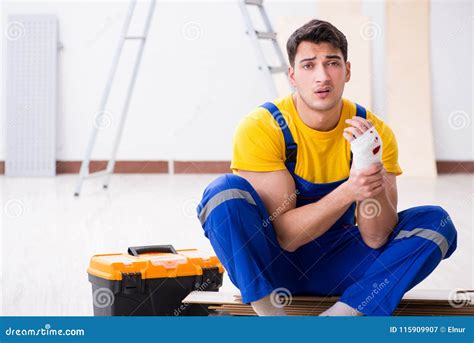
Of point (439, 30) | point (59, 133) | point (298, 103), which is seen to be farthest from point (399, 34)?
point (298, 103)

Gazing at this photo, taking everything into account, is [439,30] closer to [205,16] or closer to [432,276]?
[205,16]

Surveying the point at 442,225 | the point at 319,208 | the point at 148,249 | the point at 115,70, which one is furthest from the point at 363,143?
the point at 115,70

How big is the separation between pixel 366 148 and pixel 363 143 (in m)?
0.02

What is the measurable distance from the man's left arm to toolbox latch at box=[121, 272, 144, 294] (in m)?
0.69

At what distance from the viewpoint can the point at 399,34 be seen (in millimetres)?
6961

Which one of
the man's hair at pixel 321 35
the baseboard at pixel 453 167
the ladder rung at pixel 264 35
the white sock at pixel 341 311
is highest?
the man's hair at pixel 321 35

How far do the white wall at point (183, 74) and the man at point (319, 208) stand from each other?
4645 mm

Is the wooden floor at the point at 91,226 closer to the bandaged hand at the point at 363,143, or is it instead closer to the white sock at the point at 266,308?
the white sock at the point at 266,308

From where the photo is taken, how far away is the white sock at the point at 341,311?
87.0 inches

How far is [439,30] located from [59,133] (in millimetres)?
3519

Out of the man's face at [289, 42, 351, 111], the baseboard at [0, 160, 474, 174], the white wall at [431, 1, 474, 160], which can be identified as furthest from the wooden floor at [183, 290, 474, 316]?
the white wall at [431, 1, 474, 160]

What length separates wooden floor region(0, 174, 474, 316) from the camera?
10.4 ft

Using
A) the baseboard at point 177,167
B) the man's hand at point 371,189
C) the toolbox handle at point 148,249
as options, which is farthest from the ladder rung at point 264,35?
the man's hand at point 371,189

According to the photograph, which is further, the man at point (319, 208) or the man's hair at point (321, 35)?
the man's hair at point (321, 35)
